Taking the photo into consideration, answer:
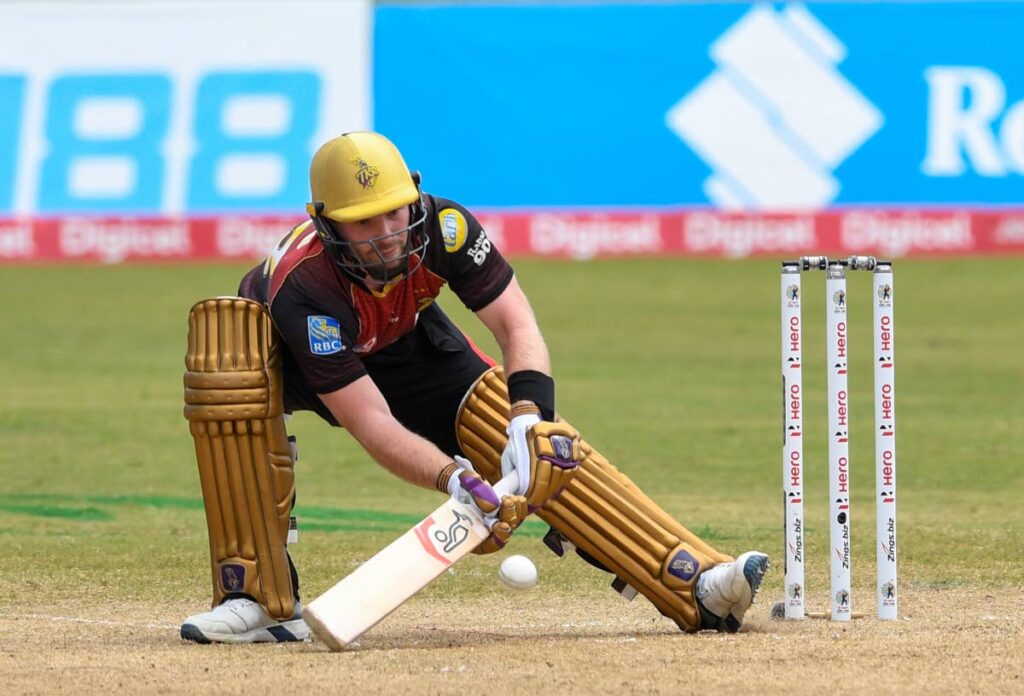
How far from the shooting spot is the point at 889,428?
19.8 feet

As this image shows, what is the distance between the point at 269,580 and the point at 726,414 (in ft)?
24.9

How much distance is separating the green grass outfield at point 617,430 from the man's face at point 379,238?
1.80m

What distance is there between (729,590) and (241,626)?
1.58m

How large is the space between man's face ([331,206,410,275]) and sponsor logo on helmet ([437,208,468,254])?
6.5 inches

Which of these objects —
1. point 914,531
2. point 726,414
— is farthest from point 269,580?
point 726,414

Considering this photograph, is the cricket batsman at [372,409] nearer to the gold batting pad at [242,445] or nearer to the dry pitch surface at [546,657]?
the gold batting pad at [242,445]

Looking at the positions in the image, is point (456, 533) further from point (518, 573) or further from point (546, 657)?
point (546, 657)

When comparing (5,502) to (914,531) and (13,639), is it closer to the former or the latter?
(13,639)

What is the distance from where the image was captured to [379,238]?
5.89m

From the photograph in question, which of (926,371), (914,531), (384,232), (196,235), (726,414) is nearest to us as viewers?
(384,232)

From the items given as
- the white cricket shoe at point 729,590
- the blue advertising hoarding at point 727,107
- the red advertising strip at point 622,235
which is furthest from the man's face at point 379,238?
the blue advertising hoarding at point 727,107

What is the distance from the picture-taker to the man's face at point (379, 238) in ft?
19.4

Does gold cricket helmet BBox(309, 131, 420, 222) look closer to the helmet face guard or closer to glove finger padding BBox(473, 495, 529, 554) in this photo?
the helmet face guard

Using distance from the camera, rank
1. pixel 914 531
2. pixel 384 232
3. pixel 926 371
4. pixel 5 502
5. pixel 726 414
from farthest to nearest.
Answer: pixel 926 371 < pixel 726 414 < pixel 5 502 < pixel 914 531 < pixel 384 232
